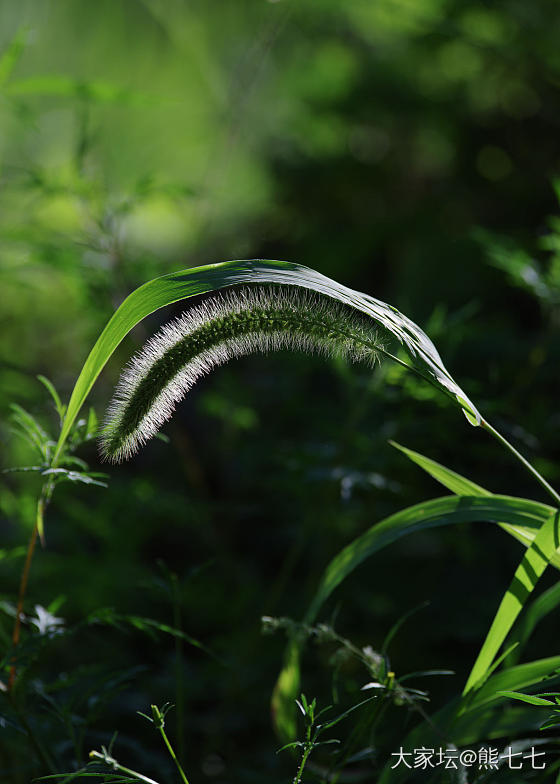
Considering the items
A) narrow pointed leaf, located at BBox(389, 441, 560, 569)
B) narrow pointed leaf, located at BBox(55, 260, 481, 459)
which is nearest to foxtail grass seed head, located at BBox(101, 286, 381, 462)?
narrow pointed leaf, located at BBox(55, 260, 481, 459)

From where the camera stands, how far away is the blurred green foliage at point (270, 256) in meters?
1.44

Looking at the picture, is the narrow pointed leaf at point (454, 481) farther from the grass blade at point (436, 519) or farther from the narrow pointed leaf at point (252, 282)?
the narrow pointed leaf at point (252, 282)

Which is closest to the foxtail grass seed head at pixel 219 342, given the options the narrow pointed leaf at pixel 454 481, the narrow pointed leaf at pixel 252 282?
the narrow pointed leaf at pixel 252 282

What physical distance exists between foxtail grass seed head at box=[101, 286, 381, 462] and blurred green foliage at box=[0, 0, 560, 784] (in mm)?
302

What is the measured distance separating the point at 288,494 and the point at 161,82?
3548mm

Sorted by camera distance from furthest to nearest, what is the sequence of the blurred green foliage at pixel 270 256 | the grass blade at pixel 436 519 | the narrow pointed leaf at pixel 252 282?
the blurred green foliage at pixel 270 256 → the grass blade at pixel 436 519 → the narrow pointed leaf at pixel 252 282

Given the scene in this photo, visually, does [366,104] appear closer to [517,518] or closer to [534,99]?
[534,99]

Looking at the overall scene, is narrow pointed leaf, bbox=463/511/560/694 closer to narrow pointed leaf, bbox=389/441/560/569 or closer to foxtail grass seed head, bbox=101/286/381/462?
narrow pointed leaf, bbox=389/441/560/569

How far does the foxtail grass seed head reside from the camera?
688 mm

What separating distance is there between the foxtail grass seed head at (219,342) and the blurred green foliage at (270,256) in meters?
0.30

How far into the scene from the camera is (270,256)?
3.44 metres

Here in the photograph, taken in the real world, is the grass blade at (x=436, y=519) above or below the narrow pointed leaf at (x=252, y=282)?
below

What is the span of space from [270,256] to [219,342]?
112 inches

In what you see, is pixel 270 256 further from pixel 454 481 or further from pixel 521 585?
pixel 521 585
